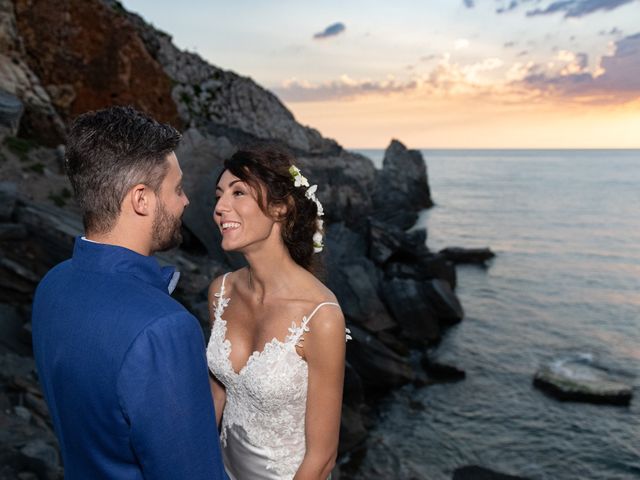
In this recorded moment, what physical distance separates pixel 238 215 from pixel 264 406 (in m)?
1.20

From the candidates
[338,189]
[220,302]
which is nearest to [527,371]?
[220,302]

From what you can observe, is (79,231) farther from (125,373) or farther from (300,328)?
(125,373)

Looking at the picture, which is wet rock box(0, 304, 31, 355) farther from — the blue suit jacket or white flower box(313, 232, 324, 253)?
the blue suit jacket

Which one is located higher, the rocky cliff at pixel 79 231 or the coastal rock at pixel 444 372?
the rocky cliff at pixel 79 231

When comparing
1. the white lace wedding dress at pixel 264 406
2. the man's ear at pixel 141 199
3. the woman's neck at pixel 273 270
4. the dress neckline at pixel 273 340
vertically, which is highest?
the man's ear at pixel 141 199

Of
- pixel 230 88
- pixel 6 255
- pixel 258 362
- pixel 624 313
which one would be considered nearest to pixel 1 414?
pixel 6 255

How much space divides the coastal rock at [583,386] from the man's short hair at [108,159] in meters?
15.6

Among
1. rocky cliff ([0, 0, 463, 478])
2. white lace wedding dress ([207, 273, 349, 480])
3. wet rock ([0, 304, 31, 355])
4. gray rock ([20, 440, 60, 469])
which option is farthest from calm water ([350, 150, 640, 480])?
white lace wedding dress ([207, 273, 349, 480])

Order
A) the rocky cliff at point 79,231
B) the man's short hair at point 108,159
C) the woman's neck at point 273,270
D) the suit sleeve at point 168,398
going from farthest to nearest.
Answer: the rocky cliff at point 79,231 < the woman's neck at point 273,270 < the man's short hair at point 108,159 < the suit sleeve at point 168,398

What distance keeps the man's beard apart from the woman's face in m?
1.13

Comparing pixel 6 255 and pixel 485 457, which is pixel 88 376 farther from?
pixel 485 457

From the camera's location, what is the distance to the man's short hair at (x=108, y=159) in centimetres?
194

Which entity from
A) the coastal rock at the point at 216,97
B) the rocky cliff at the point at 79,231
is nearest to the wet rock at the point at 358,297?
the rocky cliff at the point at 79,231

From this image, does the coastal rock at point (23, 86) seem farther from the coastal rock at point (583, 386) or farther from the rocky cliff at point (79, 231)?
the coastal rock at point (583, 386)
